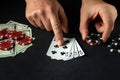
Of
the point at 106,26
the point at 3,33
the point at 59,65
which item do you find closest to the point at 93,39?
the point at 106,26

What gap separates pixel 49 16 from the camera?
1.22m

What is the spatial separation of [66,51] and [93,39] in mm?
146

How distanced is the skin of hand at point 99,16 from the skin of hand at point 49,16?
10 cm

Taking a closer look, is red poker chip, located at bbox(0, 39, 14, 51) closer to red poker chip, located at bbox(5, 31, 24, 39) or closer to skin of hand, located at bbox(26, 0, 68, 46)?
red poker chip, located at bbox(5, 31, 24, 39)

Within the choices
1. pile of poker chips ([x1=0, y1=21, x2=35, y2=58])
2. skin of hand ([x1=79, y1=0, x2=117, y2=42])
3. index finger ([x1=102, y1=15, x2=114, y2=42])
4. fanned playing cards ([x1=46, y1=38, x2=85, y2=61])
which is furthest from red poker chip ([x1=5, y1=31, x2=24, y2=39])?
index finger ([x1=102, y1=15, x2=114, y2=42])

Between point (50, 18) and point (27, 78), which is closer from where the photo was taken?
point (27, 78)

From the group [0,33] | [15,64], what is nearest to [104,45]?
[15,64]

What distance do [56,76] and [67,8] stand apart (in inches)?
19.3

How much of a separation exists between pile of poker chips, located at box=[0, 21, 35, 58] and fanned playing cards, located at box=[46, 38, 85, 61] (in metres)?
0.13

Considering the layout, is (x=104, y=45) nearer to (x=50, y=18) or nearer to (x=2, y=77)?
(x=50, y=18)

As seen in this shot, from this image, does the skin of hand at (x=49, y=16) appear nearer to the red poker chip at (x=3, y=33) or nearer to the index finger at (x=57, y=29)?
the index finger at (x=57, y=29)

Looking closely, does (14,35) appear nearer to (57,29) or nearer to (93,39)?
(57,29)

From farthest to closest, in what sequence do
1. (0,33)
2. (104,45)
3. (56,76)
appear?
(0,33) < (104,45) < (56,76)

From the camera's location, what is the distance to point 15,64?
1.15 meters
